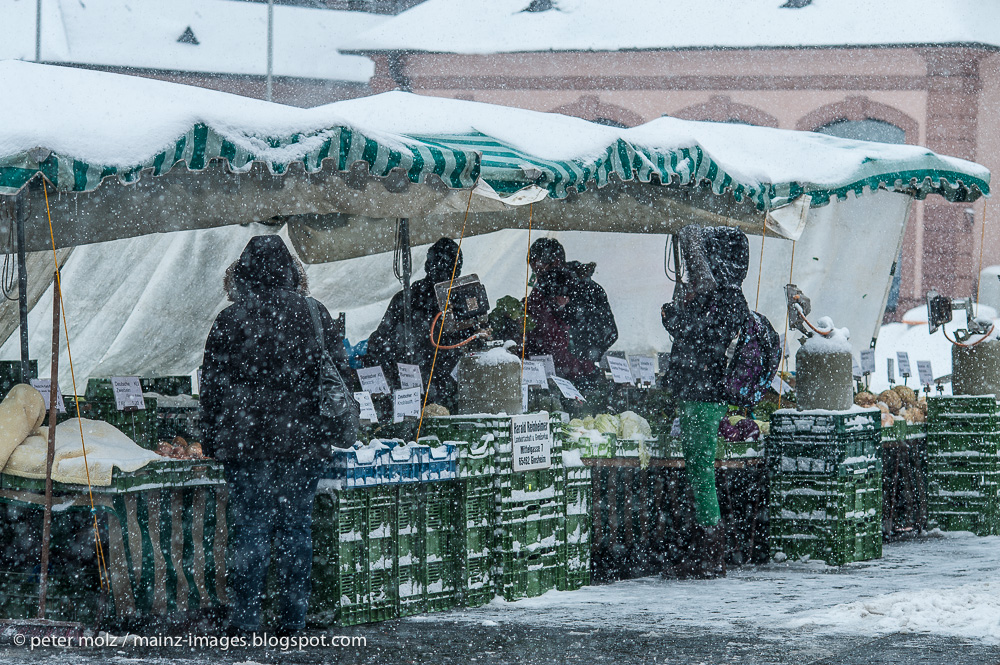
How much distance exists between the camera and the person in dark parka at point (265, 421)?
5832 millimetres

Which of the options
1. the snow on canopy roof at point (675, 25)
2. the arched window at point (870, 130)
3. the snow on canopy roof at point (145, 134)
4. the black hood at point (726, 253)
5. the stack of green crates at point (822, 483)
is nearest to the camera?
the snow on canopy roof at point (145, 134)

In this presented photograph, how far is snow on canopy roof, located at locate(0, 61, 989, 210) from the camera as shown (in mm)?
5707

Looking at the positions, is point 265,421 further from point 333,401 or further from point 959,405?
point 959,405

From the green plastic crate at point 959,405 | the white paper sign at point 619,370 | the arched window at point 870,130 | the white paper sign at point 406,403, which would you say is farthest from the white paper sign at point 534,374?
Answer: the arched window at point 870,130

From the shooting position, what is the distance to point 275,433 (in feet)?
19.1

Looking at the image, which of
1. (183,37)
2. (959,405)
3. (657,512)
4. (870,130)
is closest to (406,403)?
(657,512)

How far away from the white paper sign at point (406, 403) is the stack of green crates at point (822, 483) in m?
2.48

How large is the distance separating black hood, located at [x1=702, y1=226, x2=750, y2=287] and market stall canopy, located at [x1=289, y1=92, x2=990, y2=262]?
0.61 meters

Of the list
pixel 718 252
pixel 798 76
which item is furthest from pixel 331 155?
pixel 798 76

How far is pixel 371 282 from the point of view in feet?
35.1

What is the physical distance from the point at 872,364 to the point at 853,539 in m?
2.50

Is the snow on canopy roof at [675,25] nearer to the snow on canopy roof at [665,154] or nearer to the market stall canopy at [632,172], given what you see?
the snow on canopy roof at [665,154]

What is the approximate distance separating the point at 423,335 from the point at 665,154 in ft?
6.08

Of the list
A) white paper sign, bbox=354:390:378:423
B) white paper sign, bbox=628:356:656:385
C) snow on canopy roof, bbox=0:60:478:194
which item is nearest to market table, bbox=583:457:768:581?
white paper sign, bbox=354:390:378:423
